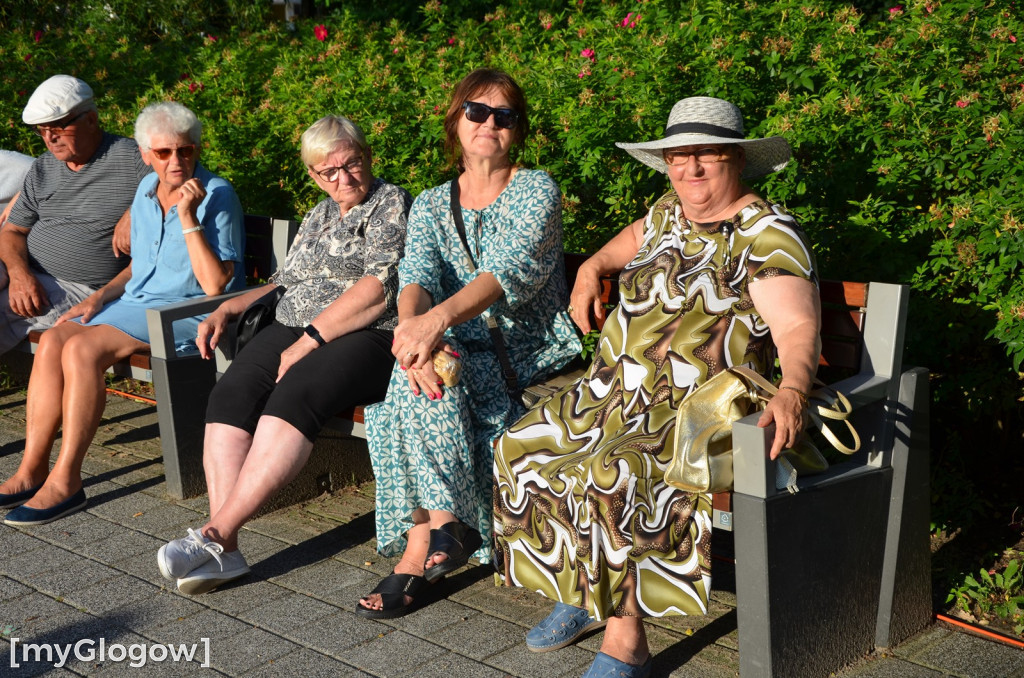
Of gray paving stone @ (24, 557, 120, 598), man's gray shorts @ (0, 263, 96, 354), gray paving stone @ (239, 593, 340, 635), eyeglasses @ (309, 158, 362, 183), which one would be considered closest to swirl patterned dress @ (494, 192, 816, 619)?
gray paving stone @ (239, 593, 340, 635)

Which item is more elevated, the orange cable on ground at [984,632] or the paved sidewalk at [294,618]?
→ the paved sidewalk at [294,618]

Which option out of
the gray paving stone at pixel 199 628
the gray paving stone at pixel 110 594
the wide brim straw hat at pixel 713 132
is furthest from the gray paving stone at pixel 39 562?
the wide brim straw hat at pixel 713 132

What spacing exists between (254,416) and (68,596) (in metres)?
0.88

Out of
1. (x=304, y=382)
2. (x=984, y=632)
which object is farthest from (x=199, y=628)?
(x=984, y=632)

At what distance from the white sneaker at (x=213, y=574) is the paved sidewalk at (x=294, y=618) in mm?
50

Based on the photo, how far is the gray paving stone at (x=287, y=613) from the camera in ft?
12.0

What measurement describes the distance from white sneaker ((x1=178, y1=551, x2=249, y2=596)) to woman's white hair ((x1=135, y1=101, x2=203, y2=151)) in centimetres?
190

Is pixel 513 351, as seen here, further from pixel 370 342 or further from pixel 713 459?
pixel 713 459

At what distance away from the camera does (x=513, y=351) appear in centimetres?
396

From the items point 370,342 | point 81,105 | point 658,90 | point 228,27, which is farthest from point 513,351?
point 228,27

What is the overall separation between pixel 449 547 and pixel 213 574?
0.86m

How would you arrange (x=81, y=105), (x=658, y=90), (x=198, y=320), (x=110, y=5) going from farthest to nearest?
(x=110, y=5) < (x=81, y=105) < (x=198, y=320) < (x=658, y=90)

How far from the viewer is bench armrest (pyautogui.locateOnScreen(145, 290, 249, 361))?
4.62m

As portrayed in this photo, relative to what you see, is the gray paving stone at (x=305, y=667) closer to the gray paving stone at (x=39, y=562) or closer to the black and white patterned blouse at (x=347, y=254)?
the gray paving stone at (x=39, y=562)
